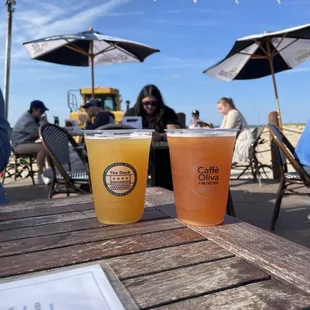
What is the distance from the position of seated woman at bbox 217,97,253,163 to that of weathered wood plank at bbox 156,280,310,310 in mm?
Answer: 4648

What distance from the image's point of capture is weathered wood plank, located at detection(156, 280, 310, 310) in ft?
1.40

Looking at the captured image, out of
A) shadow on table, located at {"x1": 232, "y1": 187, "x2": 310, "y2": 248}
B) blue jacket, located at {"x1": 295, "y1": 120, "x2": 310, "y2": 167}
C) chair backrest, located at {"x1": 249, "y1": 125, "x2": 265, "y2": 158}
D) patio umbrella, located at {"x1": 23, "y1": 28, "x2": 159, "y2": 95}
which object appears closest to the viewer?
blue jacket, located at {"x1": 295, "y1": 120, "x2": 310, "y2": 167}

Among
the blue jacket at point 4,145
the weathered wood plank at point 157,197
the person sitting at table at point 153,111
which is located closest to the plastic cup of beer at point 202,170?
the weathered wood plank at point 157,197

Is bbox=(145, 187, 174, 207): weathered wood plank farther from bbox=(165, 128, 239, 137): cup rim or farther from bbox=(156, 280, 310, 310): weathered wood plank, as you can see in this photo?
bbox=(156, 280, 310, 310): weathered wood plank

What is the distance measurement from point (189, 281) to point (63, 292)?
178 millimetres

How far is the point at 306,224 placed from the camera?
9.68ft

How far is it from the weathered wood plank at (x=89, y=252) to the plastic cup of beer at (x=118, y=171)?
0.10m

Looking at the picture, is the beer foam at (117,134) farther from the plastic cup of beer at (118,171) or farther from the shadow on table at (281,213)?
the shadow on table at (281,213)

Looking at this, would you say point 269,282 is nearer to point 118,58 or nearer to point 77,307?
point 77,307

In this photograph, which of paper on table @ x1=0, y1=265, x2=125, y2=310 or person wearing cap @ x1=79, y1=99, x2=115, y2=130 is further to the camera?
person wearing cap @ x1=79, y1=99, x2=115, y2=130

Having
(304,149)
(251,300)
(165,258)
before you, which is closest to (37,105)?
(304,149)

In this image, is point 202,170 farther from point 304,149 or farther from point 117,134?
point 304,149

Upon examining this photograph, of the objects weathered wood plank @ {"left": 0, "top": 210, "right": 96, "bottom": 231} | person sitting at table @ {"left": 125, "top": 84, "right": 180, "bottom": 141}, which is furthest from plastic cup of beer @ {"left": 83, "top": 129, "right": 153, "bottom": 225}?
person sitting at table @ {"left": 125, "top": 84, "right": 180, "bottom": 141}

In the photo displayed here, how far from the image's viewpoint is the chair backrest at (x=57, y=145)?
2771 mm
